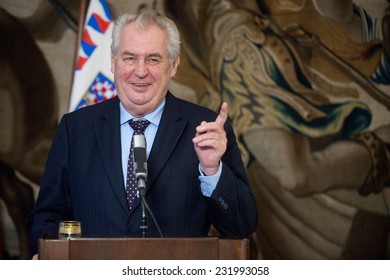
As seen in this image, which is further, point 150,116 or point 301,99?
point 301,99


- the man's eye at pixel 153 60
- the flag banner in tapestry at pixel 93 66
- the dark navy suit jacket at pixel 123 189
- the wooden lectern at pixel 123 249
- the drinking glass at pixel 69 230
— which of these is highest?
the flag banner in tapestry at pixel 93 66

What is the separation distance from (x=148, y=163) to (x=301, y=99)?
3560 mm

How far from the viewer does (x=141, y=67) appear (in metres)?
3.72

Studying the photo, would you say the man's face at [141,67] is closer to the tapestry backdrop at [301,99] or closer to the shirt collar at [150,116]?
the shirt collar at [150,116]

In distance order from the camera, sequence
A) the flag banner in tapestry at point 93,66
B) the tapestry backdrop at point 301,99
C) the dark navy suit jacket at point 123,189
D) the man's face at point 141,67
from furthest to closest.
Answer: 1. the tapestry backdrop at point 301,99
2. the flag banner in tapestry at point 93,66
3. the man's face at point 141,67
4. the dark navy suit jacket at point 123,189

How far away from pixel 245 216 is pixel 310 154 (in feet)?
11.4

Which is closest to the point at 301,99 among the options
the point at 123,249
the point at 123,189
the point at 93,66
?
the point at 93,66

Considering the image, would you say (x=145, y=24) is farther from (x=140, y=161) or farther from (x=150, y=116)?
(x=140, y=161)

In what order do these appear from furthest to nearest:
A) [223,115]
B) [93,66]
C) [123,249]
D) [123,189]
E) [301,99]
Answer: [301,99], [93,66], [123,189], [223,115], [123,249]

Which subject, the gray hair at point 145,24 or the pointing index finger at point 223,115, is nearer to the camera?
the pointing index finger at point 223,115

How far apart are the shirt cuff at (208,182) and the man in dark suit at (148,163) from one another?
1cm

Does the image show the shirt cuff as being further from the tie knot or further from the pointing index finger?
the tie knot

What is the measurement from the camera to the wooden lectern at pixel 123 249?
286 cm

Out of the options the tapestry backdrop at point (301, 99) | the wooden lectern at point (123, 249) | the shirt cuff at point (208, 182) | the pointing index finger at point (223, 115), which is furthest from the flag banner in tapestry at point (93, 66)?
the wooden lectern at point (123, 249)
